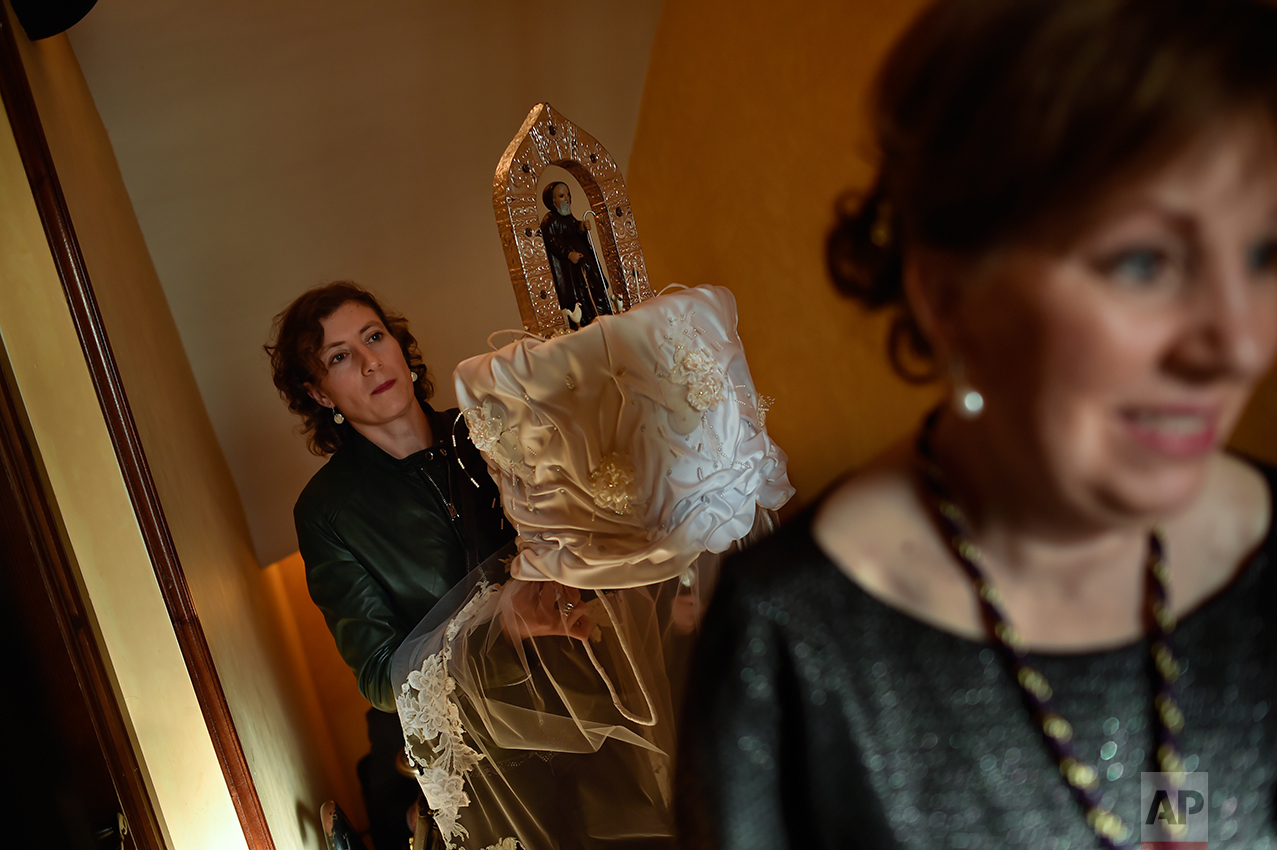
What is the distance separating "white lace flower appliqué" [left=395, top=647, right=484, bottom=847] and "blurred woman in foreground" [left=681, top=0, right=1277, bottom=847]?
3.00 ft

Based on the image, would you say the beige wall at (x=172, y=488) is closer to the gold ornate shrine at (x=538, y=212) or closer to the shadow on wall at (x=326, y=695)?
the shadow on wall at (x=326, y=695)

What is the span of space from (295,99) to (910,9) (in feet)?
3.97

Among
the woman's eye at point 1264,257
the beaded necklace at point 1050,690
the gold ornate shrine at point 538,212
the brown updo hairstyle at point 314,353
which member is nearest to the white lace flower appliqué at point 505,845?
the brown updo hairstyle at point 314,353

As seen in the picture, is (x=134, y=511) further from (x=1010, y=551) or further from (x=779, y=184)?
(x=779, y=184)

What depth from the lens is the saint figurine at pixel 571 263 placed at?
3.99 ft

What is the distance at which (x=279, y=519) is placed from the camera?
1.76 meters

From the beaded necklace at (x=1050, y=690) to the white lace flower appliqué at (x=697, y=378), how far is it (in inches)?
27.1

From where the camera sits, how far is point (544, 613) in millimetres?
1279

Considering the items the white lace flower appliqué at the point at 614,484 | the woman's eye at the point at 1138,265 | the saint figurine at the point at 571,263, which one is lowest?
the white lace flower appliqué at the point at 614,484

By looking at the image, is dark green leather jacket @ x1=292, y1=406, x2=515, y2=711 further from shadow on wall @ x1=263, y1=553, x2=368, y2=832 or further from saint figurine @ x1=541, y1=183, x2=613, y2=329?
shadow on wall @ x1=263, y1=553, x2=368, y2=832

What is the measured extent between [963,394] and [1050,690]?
0.19m

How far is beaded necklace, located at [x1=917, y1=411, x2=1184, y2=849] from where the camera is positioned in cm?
44

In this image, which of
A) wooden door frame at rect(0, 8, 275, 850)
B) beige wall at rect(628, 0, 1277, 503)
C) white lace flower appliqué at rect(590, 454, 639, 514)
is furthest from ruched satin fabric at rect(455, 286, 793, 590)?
wooden door frame at rect(0, 8, 275, 850)

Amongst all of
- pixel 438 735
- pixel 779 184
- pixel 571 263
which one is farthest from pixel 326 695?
pixel 779 184
